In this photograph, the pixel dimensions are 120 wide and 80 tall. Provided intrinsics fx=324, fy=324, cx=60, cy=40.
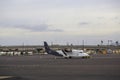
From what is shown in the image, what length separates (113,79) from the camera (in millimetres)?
25344

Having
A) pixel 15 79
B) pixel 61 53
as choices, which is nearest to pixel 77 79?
pixel 15 79

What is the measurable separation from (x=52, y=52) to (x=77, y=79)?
272ft

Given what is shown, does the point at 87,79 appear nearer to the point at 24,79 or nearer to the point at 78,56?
the point at 24,79

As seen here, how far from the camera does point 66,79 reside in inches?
1017

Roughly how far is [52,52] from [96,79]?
8321 centimetres

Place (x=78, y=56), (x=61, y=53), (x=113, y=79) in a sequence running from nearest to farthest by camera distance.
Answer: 1. (x=113, y=79)
2. (x=78, y=56)
3. (x=61, y=53)

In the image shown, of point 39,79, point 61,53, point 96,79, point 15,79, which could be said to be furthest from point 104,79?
point 61,53

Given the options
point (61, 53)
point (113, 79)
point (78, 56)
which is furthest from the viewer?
point (61, 53)

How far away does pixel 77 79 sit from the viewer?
1021 inches

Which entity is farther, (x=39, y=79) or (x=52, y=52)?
(x=52, y=52)

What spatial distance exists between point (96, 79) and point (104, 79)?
0.63 metres

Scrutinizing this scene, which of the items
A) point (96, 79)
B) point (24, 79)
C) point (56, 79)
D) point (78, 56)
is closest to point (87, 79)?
point (96, 79)

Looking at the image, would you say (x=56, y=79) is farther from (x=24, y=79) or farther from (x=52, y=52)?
(x=52, y=52)

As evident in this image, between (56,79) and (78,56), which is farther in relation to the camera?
(78,56)
